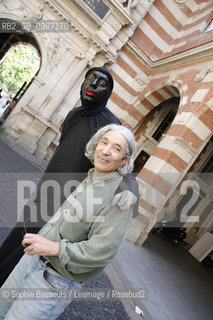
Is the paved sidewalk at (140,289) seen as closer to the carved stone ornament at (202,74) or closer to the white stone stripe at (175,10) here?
the carved stone ornament at (202,74)

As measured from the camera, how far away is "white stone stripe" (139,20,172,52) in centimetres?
989

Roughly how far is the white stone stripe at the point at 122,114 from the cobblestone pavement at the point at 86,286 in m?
5.34

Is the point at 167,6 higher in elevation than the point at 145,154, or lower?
higher

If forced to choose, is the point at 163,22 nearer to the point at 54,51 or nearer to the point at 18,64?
the point at 54,51

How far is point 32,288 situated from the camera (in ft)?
3.99

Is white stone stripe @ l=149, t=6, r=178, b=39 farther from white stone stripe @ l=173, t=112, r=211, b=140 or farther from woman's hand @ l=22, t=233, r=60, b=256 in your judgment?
woman's hand @ l=22, t=233, r=60, b=256

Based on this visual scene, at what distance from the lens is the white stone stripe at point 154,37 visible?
9.89 m

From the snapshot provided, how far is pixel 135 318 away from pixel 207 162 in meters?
11.4

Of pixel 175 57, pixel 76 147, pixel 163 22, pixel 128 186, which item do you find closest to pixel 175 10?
pixel 163 22

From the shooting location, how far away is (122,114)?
10.1m

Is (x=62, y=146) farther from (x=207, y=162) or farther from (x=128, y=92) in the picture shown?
(x=207, y=162)

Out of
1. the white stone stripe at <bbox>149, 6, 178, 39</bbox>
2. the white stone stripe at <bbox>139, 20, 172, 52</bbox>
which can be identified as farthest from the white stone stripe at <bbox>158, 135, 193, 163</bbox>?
the white stone stripe at <bbox>149, 6, 178, 39</bbox>

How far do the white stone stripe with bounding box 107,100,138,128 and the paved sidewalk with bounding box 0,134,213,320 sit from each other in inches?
192

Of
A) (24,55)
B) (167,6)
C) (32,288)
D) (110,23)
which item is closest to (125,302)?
(32,288)
